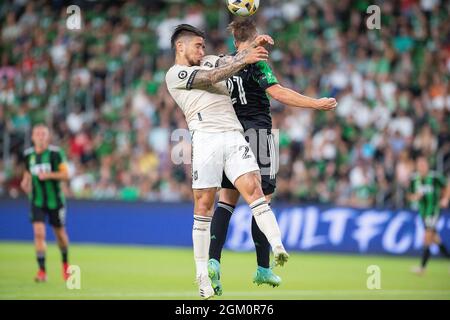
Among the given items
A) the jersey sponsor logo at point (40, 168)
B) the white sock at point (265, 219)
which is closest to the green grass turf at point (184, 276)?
the jersey sponsor logo at point (40, 168)

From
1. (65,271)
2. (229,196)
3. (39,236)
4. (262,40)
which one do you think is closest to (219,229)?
(229,196)

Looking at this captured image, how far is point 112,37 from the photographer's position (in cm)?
2580

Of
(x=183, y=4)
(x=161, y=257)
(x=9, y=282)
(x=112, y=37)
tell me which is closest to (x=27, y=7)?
(x=112, y=37)

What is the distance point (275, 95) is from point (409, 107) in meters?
12.7

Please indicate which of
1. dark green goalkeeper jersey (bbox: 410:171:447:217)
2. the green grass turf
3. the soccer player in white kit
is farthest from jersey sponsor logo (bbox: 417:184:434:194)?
the soccer player in white kit

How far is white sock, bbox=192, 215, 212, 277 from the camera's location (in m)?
9.78

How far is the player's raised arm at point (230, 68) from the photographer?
9289mm

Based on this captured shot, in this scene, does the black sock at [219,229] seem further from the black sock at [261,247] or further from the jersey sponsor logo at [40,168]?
the jersey sponsor logo at [40,168]

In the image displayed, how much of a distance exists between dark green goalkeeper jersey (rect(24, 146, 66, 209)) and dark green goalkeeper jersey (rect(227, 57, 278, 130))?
558cm

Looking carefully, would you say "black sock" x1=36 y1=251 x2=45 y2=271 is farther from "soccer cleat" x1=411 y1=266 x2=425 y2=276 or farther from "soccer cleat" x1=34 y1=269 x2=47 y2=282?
"soccer cleat" x1=411 y1=266 x2=425 y2=276

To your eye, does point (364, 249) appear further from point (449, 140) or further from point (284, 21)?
point (284, 21)

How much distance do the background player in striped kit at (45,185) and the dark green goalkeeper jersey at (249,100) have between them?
5.42 m

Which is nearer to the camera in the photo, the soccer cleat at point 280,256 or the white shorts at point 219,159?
the soccer cleat at point 280,256

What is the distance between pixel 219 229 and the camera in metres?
10.3
